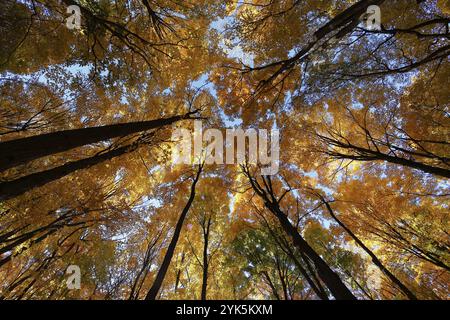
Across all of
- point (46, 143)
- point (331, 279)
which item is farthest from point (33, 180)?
point (331, 279)

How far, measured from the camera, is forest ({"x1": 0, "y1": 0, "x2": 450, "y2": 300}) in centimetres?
556

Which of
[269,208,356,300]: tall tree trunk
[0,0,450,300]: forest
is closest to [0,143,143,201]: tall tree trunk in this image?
[0,0,450,300]: forest

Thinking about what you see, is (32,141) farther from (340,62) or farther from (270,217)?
(270,217)

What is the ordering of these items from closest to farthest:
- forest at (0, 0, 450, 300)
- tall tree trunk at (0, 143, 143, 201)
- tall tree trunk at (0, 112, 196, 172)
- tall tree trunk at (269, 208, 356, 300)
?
1. tall tree trunk at (0, 112, 196, 172)
2. tall tree trunk at (0, 143, 143, 201)
3. tall tree trunk at (269, 208, 356, 300)
4. forest at (0, 0, 450, 300)

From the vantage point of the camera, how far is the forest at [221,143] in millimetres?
5562

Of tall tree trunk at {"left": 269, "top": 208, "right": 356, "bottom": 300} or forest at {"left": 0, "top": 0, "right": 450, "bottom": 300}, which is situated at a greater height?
forest at {"left": 0, "top": 0, "right": 450, "bottom": 300}

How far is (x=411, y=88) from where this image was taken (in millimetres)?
7461

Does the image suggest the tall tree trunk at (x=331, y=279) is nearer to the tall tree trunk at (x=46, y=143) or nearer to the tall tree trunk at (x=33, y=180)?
the tall tree trunk at (x=46, y=143)

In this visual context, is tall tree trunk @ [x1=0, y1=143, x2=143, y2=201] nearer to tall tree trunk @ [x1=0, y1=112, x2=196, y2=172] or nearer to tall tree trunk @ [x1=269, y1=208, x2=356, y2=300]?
tall tree trunk @ [x1=0, y1=112, x2=196, y2=172]

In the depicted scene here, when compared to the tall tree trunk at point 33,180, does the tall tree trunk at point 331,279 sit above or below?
below

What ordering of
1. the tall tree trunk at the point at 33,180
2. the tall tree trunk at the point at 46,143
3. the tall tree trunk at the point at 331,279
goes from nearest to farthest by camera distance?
the tall tree trunk at the point at 46,143 → the tall tree trunk at the point at 33,180 → the tall tree trunk at the point at 331,279

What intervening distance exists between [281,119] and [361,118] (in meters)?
3.36

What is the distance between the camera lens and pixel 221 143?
439 inches

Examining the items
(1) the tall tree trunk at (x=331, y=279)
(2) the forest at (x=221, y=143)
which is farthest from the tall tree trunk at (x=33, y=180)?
(1) the tall tree trunk at (x=331, y=279)
